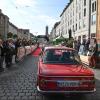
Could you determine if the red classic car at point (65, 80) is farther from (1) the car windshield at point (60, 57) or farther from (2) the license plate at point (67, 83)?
(1) the car windshield at point (60, 57)

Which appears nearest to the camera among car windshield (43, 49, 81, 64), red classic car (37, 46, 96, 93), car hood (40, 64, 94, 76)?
red classic car (37, 46, 96, 93)

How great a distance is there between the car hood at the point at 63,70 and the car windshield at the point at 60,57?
16.9 inches

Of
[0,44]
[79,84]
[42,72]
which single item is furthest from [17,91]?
[0,44]

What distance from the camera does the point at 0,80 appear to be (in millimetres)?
12250

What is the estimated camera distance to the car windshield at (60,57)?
9.75m

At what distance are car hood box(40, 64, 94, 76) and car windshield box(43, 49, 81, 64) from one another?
430mm

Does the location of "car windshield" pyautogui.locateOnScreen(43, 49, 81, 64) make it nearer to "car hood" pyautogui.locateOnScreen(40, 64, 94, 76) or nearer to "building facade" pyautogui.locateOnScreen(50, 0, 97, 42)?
"car hood" pyautogui.locateOnScreen(40, 64, 94, 76)

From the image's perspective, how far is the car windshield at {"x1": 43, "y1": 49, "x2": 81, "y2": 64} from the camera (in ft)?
32.0

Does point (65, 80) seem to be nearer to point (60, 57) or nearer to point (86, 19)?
point (60, 57)

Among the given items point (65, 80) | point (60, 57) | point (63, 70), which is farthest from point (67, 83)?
point (60, 57)

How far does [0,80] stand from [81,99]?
450 centimetres

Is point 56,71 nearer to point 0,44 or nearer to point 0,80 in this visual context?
point 0,80

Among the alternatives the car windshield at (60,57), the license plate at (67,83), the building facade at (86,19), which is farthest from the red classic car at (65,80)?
the building facade at (86,19)

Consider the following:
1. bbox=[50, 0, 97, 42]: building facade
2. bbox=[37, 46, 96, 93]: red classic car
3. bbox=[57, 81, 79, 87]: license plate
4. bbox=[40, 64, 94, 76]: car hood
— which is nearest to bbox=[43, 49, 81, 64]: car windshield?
bbox=[40, 64, 94, 76]: car hood
